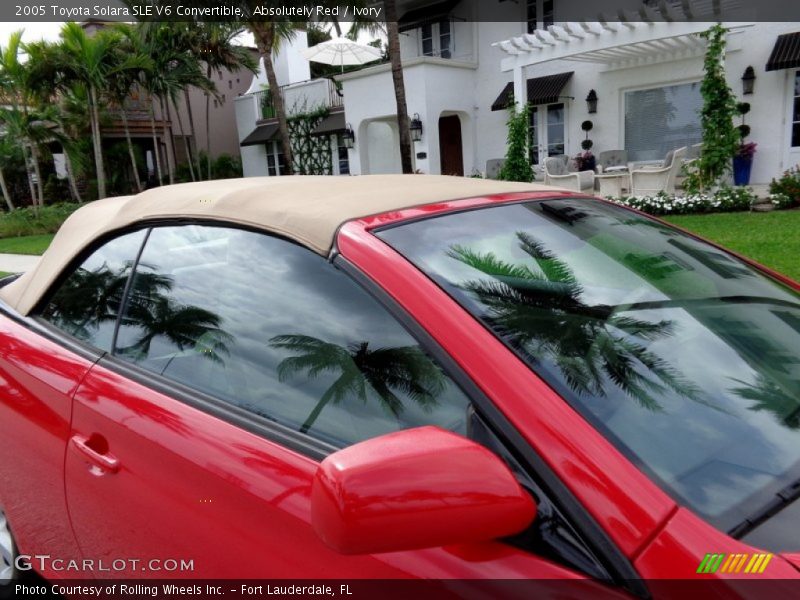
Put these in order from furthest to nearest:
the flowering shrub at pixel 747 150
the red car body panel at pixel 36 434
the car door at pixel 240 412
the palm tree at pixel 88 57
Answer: the palm tree at pixel 88 57
the flowering shrub at pixel 747 150
the red car body panel at pixel 36 434
the car door at pixel 240 412

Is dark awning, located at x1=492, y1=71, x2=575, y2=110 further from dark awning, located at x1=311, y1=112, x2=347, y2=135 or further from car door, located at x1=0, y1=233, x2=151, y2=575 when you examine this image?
car door, located at x1=0, y1=233, x2=151, y2=575

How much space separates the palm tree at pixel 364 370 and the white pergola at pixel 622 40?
42.2 feet

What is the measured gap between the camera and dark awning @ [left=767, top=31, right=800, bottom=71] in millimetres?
12305

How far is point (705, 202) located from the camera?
10.9 metres

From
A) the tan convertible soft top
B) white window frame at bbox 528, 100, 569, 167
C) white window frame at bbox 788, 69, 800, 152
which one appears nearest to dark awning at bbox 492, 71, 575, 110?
white window frame at bbox 528, 100, 569, 167

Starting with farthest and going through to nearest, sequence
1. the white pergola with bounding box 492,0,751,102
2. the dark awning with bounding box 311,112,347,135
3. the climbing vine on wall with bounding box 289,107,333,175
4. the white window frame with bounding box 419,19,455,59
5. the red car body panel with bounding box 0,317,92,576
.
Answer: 1. the climbing vine on wall with bounding box 289,107,333,175
2. the dark awning with bounding box 311,112,347,135
3. the white window frame with bounding box 419,19,455,59
4. the white pergola with bounding box 492,0,751,102
5. the red car body panel with bounding box 0,317,92,576

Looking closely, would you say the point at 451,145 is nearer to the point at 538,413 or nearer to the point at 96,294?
the point at 96,294

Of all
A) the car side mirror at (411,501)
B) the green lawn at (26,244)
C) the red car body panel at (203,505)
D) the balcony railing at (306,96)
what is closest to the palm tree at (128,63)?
the balcony railing at (306,96)

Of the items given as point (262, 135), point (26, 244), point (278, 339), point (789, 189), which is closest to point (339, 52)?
point (262, 135)

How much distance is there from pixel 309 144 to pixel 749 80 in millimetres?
14018

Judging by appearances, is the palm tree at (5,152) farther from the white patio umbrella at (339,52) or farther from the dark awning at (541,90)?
the dark awning at (541,90)

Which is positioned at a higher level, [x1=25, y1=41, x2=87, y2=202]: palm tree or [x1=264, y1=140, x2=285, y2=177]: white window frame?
[x1=25, y1=41, x2=87, y2=202]: palm tree

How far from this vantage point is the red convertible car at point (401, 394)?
0.99 metres

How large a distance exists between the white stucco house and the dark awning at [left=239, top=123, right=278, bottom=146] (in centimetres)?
238
